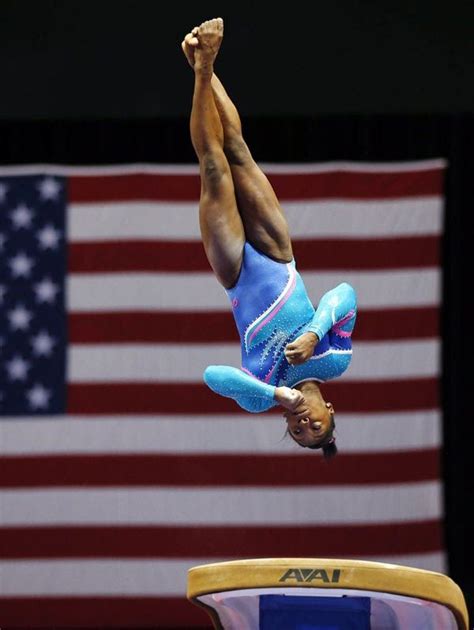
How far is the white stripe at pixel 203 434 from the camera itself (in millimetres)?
6918

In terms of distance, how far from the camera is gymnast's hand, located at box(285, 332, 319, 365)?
3.84 metres

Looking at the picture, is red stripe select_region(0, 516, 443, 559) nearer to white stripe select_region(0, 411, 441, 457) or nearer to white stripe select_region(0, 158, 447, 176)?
white stripe select_region(0, 411, 441, 457)

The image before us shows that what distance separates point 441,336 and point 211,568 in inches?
146

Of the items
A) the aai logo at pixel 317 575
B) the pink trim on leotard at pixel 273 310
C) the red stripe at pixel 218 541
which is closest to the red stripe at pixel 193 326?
the red stripe at pixel 218 541

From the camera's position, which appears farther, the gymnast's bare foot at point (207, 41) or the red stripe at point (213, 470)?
the red stripe at point (213, 470)

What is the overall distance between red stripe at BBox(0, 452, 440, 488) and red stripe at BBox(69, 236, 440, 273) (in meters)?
1.04

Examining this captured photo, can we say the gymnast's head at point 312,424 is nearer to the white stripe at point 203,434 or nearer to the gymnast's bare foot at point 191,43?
the gymnast's bare foot at point 191,43

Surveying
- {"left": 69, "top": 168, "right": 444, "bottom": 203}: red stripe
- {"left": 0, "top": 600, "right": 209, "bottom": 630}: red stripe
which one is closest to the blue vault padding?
{"left": 0, "top": 600, "right": 209, "bottom": 630}: red stripe

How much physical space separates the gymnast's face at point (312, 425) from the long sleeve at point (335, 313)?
26cm

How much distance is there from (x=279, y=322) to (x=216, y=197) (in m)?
0.45

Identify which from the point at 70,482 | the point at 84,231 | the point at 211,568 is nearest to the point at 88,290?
the point at 84,231

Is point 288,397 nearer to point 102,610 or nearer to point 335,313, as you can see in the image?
point 335,313

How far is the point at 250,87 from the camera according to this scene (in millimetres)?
7055

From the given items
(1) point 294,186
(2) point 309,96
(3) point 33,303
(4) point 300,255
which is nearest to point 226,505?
(4) point 300,255
